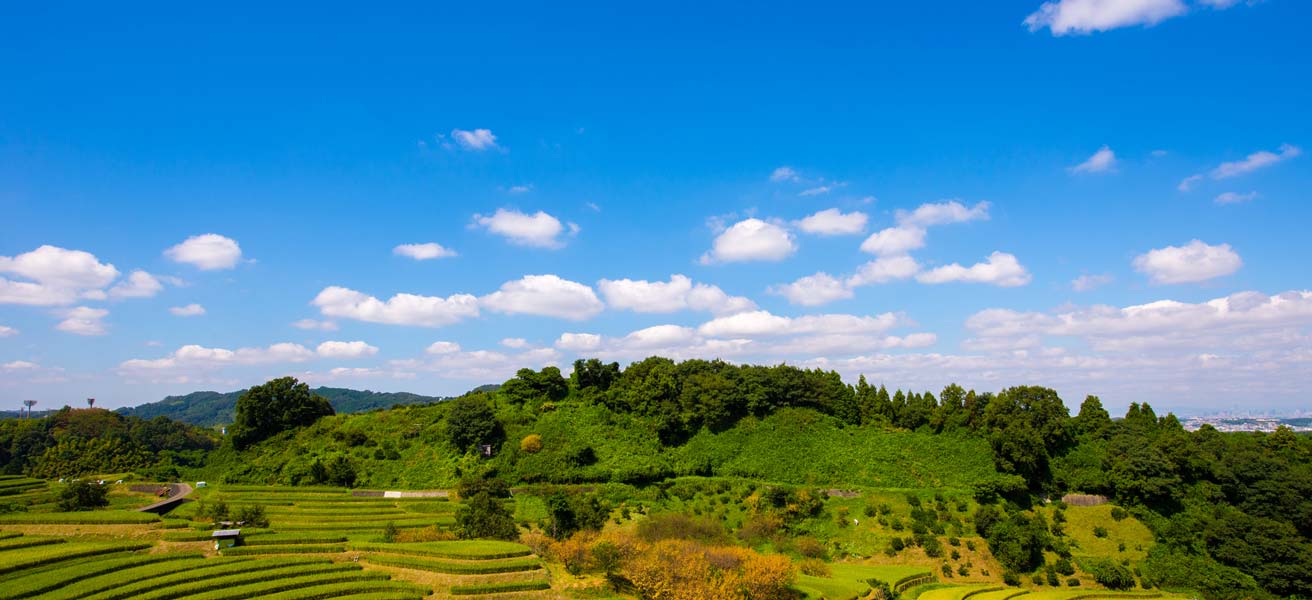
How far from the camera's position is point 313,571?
117 ft

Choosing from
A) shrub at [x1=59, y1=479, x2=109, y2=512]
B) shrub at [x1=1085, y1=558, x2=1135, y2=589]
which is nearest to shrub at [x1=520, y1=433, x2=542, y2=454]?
shrub at [x1=59, y1=479, x2=109, y2=512]

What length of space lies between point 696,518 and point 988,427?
106 ft

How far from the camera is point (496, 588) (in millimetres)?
35906

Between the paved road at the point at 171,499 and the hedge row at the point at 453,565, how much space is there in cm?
2089

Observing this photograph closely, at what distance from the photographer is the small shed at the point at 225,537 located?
3831 centimetres

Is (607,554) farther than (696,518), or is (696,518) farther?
(696,518)

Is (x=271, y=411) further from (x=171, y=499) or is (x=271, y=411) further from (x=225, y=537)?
(x=225, y=537)

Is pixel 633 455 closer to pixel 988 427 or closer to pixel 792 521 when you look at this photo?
pixel 792 521

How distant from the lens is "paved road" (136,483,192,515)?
155 feet

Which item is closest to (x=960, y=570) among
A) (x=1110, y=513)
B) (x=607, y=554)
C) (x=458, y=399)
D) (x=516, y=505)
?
(x=1110, y=513)

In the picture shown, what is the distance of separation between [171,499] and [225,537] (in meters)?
17.6

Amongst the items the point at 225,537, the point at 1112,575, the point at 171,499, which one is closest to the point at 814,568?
the point at 1112,575

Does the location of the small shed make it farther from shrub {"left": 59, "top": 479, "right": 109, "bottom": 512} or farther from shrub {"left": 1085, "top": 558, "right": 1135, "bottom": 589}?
shrub {"left": 1085, "top": 558, "right": 1135, "bottom": 589}

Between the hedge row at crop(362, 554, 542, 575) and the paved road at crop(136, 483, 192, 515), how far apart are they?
2089cm
